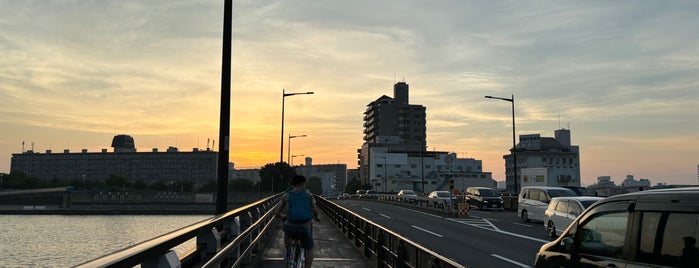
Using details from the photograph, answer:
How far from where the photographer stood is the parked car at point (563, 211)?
18969mm

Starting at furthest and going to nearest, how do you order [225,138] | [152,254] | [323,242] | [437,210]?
[437,210] < [323,242] < [225,138] < [152,254]

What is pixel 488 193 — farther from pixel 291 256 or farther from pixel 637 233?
pixel 637 233

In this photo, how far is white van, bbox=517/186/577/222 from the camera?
86.5 ft

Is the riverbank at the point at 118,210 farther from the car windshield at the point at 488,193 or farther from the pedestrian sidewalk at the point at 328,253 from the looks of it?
the pedestrian sidewalk at the point at 328,253

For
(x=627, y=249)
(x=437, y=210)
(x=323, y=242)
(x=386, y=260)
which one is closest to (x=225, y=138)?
(x=386, y=260)

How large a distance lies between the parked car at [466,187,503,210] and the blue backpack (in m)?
34.0

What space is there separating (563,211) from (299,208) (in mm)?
13697

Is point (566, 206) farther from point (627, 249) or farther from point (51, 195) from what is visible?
point (51, 195)

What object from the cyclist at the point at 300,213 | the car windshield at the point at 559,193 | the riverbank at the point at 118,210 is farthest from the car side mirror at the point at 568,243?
the riverbank at the point at 118,210

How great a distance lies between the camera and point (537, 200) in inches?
1064

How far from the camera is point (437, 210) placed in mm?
37312

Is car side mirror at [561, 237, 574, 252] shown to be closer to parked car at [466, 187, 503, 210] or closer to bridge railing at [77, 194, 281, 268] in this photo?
bridge railing at [77, 194, 281, 268]

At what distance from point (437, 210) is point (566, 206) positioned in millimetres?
17990

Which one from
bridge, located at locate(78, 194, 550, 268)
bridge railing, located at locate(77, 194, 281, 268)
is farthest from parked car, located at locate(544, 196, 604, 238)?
bridge railing, located at locate(77, 194, 281, 268)
